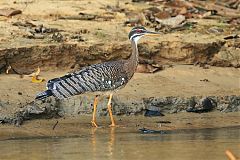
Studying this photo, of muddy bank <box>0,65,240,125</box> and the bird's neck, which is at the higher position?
the bird's neck

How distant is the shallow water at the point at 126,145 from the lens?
32.4 ft

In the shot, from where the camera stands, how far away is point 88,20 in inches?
596

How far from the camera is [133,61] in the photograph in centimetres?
1295

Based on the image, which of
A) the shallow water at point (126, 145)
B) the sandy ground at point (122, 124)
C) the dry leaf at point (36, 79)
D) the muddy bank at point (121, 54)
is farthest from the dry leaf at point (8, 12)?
the shallow water at point (126, 145)

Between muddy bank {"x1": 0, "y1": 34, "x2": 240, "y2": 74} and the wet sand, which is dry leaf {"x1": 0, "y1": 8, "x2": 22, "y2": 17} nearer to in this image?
muddy bank {"x1": 0, "y1": 34, "x2": 240, "y2": 74}

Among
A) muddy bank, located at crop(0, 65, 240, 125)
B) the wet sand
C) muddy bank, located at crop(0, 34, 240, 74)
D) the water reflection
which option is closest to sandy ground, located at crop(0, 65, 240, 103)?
muddy bank, located at crop(0, 65, 240, 125)

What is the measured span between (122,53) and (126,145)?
12.0 feet

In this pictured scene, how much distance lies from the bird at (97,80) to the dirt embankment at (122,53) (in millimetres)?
278

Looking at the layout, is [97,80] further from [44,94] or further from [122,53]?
[122,53]

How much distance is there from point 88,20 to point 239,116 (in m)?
3.50

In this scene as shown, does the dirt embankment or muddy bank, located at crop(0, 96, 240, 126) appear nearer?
muddy bank, located at crop(0, 96, 240, 126)

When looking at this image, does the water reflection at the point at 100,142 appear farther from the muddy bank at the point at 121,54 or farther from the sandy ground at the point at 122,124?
the muddy bank at the point at 121,54

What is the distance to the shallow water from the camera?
9891 mm

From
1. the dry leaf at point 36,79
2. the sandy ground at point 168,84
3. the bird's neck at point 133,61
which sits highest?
the bird's neck at point 133,61
